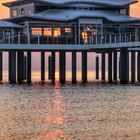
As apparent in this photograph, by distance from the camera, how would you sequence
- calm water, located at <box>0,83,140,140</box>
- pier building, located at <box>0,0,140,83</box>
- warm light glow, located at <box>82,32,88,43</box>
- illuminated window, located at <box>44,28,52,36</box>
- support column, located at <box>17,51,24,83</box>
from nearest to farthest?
calm water, located at <box>0,83,140,140</box> → pier building, located at <box>0,0,140,83</box> → warm light glow, located at <box>82,32,88,43</box> → illuminated window, located at <box>44,28,52,36</box> → support column, located at <box>17,51,24,83</box>

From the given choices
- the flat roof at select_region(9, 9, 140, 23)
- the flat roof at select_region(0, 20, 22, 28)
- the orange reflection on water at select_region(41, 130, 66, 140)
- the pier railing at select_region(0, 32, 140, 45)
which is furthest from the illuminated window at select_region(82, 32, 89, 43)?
the orange reflection on water at select_region(41, 130, 66, 140)

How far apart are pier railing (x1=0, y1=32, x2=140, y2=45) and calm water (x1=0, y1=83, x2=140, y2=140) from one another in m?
12.1

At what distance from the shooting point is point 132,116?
37.9 metres

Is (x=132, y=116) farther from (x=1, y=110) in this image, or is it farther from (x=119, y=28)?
(x=119, y=28)

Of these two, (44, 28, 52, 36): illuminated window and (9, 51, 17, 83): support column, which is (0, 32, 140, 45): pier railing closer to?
(44, 28, 52, 36): illuminated window

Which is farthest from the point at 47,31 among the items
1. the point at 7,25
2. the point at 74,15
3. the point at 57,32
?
the point at 7,25

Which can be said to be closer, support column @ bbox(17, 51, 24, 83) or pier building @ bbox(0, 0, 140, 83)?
pier building @ bbox(0, 0, 140, 83)

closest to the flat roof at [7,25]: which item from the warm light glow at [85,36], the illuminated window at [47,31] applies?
the illuminated window at [47,31]

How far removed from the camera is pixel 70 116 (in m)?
38.2

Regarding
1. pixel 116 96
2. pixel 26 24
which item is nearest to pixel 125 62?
pixel 26 24

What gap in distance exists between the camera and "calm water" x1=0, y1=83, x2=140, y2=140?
101 feet

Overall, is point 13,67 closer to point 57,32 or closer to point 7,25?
point 7,25

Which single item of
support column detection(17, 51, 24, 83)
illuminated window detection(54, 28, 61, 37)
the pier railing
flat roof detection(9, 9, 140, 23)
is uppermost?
flat roof detection(9, 9, 140, 23)

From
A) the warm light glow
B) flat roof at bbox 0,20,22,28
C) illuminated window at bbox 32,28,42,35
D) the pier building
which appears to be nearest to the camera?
the pier building
